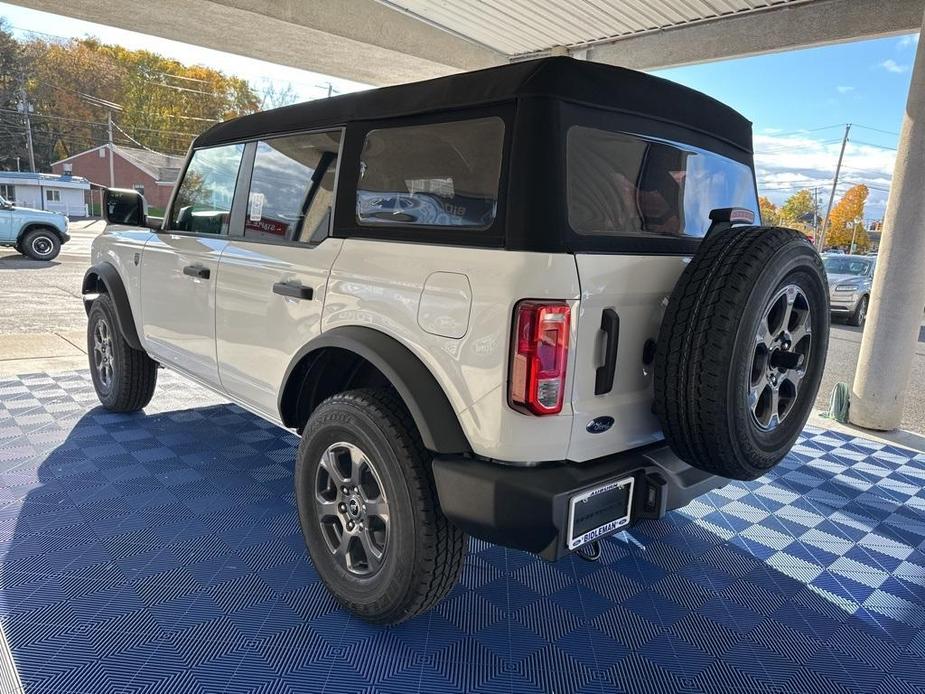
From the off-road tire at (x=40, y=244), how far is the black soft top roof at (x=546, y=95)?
51.2 feet

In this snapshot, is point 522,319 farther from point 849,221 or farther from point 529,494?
point 849,221

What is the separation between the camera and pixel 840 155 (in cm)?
4759

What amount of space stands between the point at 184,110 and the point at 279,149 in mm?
63552

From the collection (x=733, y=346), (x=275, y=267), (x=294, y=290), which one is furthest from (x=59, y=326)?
(x=733, y=346)

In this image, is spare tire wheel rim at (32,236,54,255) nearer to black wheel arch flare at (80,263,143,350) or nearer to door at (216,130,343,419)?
black wheel arch flare at (80,263,143,350)

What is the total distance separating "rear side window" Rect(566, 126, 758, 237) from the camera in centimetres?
200

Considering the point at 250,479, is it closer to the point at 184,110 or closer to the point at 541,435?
the point at 541,435

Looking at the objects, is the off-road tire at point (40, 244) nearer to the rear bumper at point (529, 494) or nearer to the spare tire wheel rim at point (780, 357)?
the rear bumper at point (529, 494)

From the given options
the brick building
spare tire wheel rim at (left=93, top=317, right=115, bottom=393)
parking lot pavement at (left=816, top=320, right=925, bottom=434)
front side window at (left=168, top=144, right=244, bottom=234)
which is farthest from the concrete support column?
the brick building

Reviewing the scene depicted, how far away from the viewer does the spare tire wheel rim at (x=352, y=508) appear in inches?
88.2

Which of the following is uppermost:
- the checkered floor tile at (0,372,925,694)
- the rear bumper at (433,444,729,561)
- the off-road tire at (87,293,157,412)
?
the rear bumper at (433,444,729,561)

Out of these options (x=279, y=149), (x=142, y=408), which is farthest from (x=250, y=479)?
(x=279, y=149)

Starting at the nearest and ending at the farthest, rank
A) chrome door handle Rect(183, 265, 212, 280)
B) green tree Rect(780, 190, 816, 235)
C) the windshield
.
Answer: chrome door handle Rect(183, 265, 212, 280) < the windshield < green tree Rect(780, 190, 816, 235)

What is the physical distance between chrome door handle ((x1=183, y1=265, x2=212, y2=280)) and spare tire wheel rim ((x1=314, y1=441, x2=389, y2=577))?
127 centimetres
